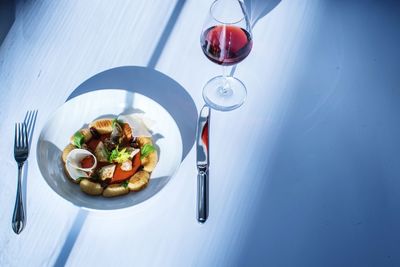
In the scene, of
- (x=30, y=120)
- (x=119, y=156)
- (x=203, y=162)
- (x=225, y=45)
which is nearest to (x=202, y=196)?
(x=203, y=162)

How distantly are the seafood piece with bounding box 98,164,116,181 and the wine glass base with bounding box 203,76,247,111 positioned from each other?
240 millimetres

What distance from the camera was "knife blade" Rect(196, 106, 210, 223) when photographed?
Answer: 708 mm

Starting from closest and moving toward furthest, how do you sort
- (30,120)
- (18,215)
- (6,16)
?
(18,215) → (30,120) → (6,16)

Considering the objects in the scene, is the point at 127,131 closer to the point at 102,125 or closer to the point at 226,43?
the point at 102,125

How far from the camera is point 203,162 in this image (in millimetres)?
747

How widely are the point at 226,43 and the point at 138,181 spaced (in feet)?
0.97

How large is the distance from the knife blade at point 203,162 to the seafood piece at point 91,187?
176mm

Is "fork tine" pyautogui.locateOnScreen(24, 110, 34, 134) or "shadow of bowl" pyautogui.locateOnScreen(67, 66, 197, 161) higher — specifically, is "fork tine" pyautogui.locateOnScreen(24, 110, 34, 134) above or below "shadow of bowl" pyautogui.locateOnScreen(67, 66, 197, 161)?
below

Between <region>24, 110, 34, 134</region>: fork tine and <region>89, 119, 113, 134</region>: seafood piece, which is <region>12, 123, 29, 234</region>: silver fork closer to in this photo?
<region>24, 110, 34, 134</region>: fork tine

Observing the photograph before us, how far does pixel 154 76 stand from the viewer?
855mm

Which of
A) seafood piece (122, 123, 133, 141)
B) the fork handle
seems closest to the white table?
the fork handle

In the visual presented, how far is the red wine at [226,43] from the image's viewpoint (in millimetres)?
731

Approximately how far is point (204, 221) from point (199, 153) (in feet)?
0.42

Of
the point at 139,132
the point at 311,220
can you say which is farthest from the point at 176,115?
the point at 311,220
